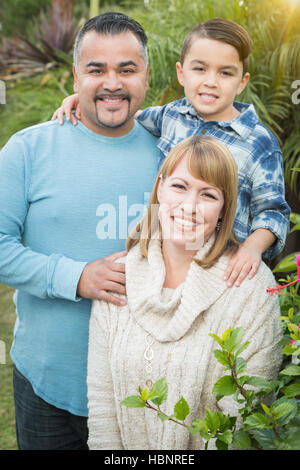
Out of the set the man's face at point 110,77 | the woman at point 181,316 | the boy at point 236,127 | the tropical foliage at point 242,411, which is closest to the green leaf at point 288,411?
the tropical foliage at point 242,411

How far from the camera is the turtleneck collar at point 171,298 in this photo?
159 cm

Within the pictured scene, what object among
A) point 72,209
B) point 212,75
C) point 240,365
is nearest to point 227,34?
point 212,75

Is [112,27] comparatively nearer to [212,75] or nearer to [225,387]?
[212,75]

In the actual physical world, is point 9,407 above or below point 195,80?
below

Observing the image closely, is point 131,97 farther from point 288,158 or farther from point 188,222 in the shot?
point 288,158

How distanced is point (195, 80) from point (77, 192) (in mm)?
646

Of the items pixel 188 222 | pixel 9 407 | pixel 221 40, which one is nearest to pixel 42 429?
pixel 188 222

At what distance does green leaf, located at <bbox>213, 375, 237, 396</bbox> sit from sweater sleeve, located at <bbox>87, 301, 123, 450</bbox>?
0.59m

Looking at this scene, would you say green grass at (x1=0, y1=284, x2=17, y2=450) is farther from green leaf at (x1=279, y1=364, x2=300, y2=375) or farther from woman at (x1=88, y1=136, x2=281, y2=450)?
green leaf at (x1=279, y1=364, x2=300, y2=375)

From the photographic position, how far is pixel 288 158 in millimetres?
4152

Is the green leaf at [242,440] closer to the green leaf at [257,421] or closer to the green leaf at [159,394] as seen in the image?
the green leaf at [257,421]

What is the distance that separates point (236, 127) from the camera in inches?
77.9

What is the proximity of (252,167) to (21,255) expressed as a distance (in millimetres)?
915
